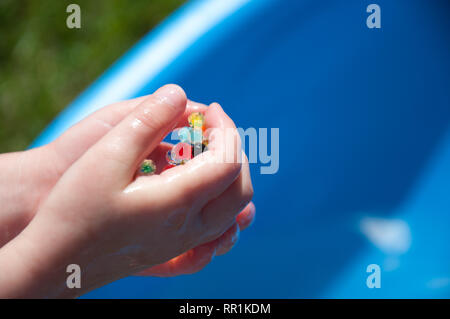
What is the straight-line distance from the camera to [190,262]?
67cm

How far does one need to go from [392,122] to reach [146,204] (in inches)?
28.5

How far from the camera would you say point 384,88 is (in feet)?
3.39

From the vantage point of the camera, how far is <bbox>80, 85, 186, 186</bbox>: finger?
478 millimetres

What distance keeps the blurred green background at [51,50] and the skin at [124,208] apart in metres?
0.82

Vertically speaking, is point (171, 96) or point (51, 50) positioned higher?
point (51, 50)

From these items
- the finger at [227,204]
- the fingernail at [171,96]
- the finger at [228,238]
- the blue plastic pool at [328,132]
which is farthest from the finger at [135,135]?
the blue plastic pool at [328,132]

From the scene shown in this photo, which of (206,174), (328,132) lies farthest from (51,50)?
(206,174)

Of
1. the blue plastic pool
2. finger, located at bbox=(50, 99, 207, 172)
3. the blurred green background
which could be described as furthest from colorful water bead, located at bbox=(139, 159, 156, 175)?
the blurred green background

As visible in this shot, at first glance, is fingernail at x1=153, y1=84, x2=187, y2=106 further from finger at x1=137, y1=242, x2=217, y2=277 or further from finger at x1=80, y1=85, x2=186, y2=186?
finger at x1=137, y1=242, x2=217, y2=277

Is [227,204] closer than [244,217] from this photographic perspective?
Yes

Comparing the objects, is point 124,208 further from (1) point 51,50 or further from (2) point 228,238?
(1) point 51,50

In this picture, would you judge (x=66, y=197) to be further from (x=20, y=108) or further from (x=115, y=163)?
(x=20, y=108)

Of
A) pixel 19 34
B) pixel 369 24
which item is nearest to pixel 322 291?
pixel 369 24

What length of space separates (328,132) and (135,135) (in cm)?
66
